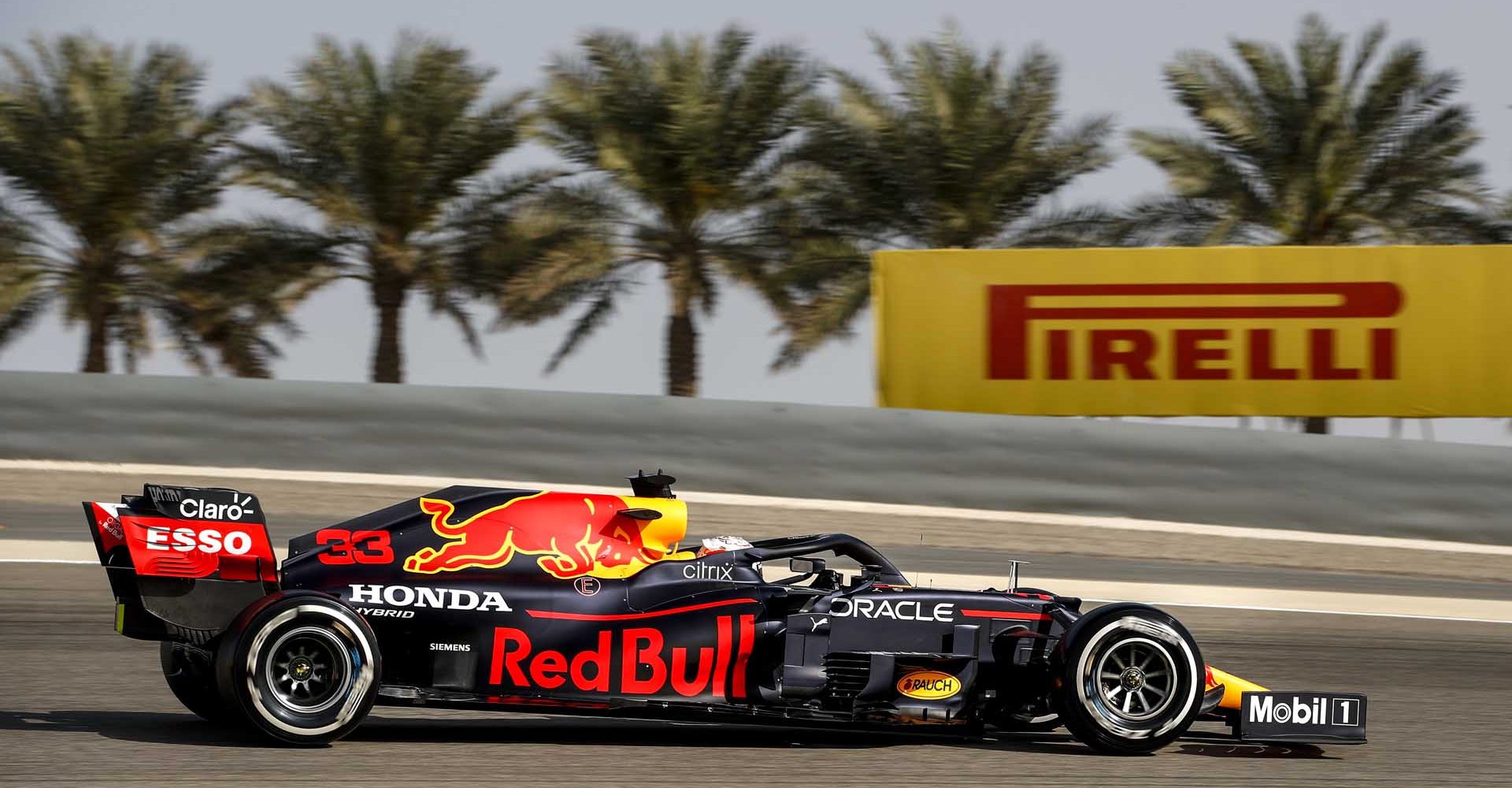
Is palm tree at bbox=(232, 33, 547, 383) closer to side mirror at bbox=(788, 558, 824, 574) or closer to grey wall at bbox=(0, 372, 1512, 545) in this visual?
grey wall at bbox=(0, 372, 1512, 545)

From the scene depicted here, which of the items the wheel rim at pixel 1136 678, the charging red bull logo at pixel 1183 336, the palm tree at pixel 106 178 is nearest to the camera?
the wheel rim at pixel 1136 678

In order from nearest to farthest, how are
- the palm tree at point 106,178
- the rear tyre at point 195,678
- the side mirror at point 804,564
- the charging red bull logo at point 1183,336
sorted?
the rear tyre at point 195,678
the side mirror at point 804,564
the charging red bull logo at point 1183,336
the palm tree at point 106,178

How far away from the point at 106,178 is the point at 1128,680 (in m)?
18.7

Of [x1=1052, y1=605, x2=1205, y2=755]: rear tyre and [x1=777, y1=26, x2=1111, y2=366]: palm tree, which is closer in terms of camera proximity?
[x1=1052, y1=605, x2=1205, y2=755]: rear tyre

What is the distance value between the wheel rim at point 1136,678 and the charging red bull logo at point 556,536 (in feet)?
6.75

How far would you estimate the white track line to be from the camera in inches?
598

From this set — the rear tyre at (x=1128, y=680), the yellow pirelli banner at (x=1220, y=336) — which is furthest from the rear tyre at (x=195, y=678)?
the yellow pirelli banner at (x=1220, y=336)

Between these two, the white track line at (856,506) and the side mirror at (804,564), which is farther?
the white track line at (856,506)

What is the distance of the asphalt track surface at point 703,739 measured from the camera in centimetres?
694

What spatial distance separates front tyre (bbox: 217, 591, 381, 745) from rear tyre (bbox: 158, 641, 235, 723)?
255mm

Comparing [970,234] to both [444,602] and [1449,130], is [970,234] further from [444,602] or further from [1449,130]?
[444,602]

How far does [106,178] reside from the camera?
74.1 feet

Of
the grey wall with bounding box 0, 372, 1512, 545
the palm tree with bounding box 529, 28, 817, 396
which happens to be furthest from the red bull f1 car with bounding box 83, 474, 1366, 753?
the palm tree with bounding box 529, 28, 817, 396

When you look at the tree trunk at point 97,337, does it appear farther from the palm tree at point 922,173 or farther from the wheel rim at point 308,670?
the wheel rim at point 308,670
